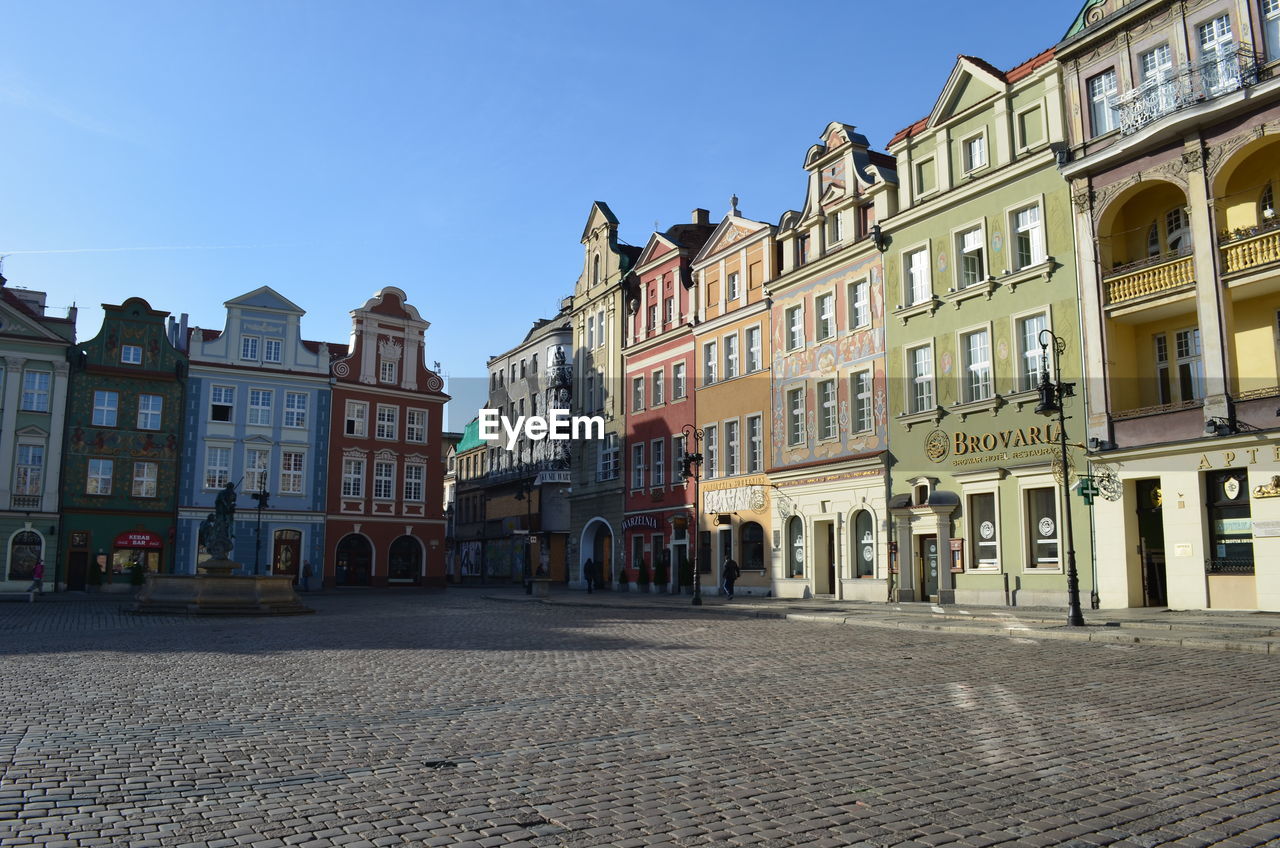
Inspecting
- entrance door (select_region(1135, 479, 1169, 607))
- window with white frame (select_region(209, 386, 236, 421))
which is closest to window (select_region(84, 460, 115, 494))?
window with white frame (select_region(209, 386, 236, 421))

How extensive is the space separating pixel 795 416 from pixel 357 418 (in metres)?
29.0

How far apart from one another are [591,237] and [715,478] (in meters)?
18.7

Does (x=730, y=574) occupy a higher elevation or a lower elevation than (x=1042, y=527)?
lower

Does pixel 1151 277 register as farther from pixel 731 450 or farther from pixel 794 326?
pixel 731 450

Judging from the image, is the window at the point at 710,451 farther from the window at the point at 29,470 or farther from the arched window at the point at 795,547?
the window at the point at 29,470

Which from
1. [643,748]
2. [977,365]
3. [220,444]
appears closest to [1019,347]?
[977,365]

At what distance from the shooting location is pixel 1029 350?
28.6 m

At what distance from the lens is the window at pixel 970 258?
30703 millimetres

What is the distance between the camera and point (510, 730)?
9.09m

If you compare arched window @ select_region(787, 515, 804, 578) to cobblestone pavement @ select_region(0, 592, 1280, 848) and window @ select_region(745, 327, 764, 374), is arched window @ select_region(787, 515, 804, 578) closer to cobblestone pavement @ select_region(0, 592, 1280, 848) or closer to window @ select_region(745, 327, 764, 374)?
window @ select_region(745, 327, 764, 374)

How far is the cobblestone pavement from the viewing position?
19.3ft

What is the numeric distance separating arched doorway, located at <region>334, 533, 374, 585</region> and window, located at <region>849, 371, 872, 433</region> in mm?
32068

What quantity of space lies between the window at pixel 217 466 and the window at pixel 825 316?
32476 millimetres

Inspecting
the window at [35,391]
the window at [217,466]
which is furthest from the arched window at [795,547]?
the window at [35,391]
